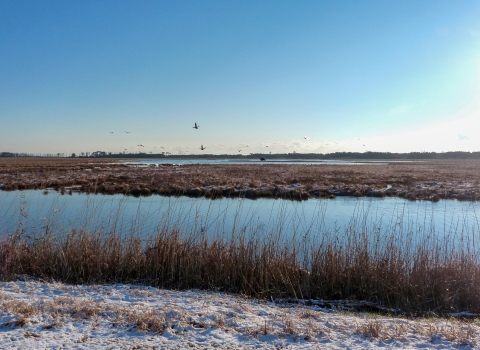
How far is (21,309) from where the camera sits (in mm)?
5020

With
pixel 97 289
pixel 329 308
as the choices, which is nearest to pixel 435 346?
pixel 329 308

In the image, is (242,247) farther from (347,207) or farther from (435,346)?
(347,207)

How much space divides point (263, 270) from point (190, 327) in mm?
3001

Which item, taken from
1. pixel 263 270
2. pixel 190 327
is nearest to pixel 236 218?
pixel 263 270

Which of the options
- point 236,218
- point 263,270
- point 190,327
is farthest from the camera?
point 236,218

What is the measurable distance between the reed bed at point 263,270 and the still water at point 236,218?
1.23 m

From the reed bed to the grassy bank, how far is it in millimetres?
19

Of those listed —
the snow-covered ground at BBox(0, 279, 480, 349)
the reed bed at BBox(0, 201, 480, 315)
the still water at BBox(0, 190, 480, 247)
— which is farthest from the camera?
the still water at BBox(0, 190, 480, 247)

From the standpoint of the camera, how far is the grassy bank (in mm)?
7102

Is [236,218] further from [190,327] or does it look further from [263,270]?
[190,327]

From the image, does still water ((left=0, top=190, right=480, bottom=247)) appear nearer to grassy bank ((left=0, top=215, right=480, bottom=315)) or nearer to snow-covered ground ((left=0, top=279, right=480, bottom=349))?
grassy bank ((left=0, top=215, right=480, bottom=315))

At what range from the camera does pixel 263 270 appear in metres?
7.54

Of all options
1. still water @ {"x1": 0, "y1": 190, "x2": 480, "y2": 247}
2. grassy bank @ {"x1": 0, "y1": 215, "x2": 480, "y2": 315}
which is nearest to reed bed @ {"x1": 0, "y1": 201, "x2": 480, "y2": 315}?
grassy bank @ {"x1": 0, "y1": 215, "x2": 480, "y2": 315}

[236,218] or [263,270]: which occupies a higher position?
[236,218]
